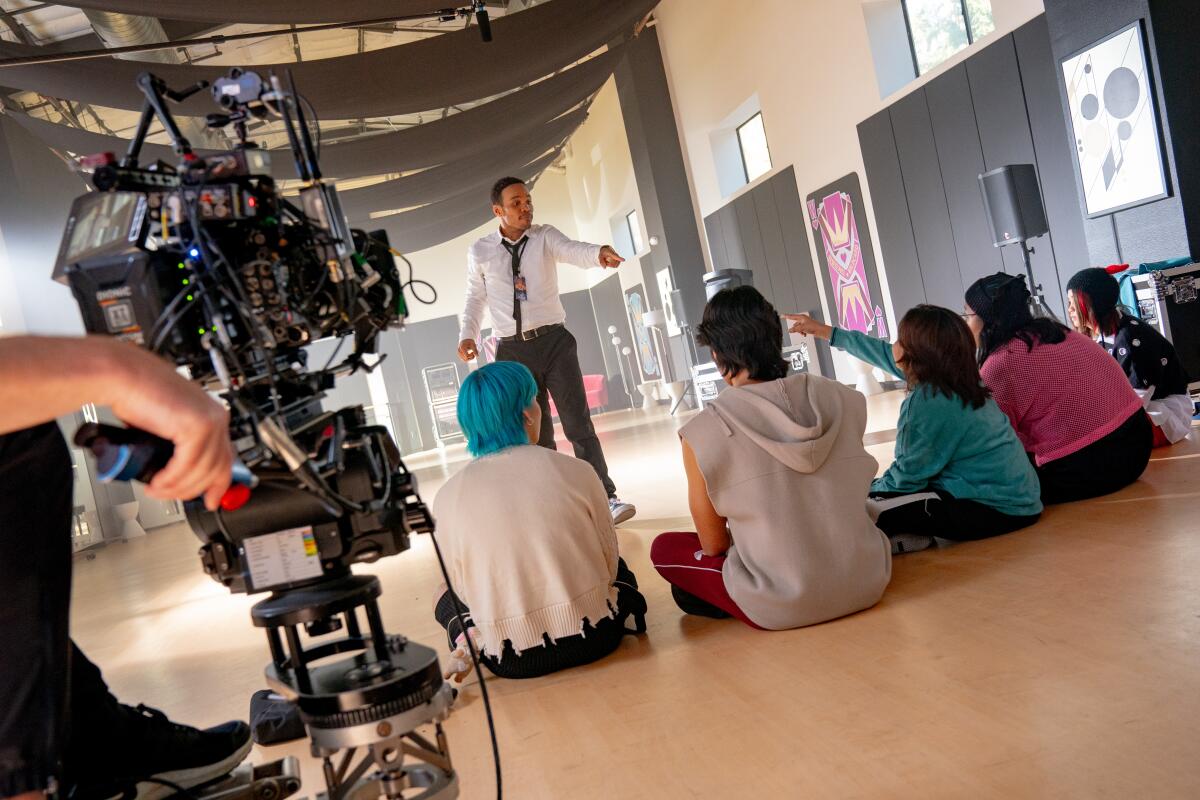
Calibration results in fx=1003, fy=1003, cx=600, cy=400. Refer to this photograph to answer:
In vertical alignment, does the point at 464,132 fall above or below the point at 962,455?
above

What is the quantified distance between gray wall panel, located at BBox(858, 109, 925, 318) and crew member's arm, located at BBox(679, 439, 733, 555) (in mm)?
6188

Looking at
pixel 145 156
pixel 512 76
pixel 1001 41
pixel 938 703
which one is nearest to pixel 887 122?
pixel 1001 41

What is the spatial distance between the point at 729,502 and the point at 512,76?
17.7 ft

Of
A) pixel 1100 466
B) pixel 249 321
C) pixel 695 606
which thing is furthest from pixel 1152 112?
pixel 249 321

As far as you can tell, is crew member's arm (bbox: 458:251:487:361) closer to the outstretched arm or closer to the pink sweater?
the outstretched arm

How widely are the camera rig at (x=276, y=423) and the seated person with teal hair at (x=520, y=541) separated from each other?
1188 mm

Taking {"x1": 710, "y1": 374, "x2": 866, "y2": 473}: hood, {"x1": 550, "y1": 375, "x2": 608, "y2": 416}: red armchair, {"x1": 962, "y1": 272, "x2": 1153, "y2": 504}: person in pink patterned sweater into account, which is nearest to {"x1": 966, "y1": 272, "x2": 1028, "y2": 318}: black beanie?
{"x1": 962, "y1": 272, "x2": 1153, "y2": 504}: person in pink patterned sweater

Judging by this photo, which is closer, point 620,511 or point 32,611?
point 32,611

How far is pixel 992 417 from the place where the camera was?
289 cm

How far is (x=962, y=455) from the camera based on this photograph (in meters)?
2.92

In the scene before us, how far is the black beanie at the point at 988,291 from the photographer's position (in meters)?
3.20

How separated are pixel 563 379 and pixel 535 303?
373mm

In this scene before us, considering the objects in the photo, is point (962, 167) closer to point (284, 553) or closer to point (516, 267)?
point (516, 267)

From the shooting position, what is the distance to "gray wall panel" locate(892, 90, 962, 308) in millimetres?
7672
